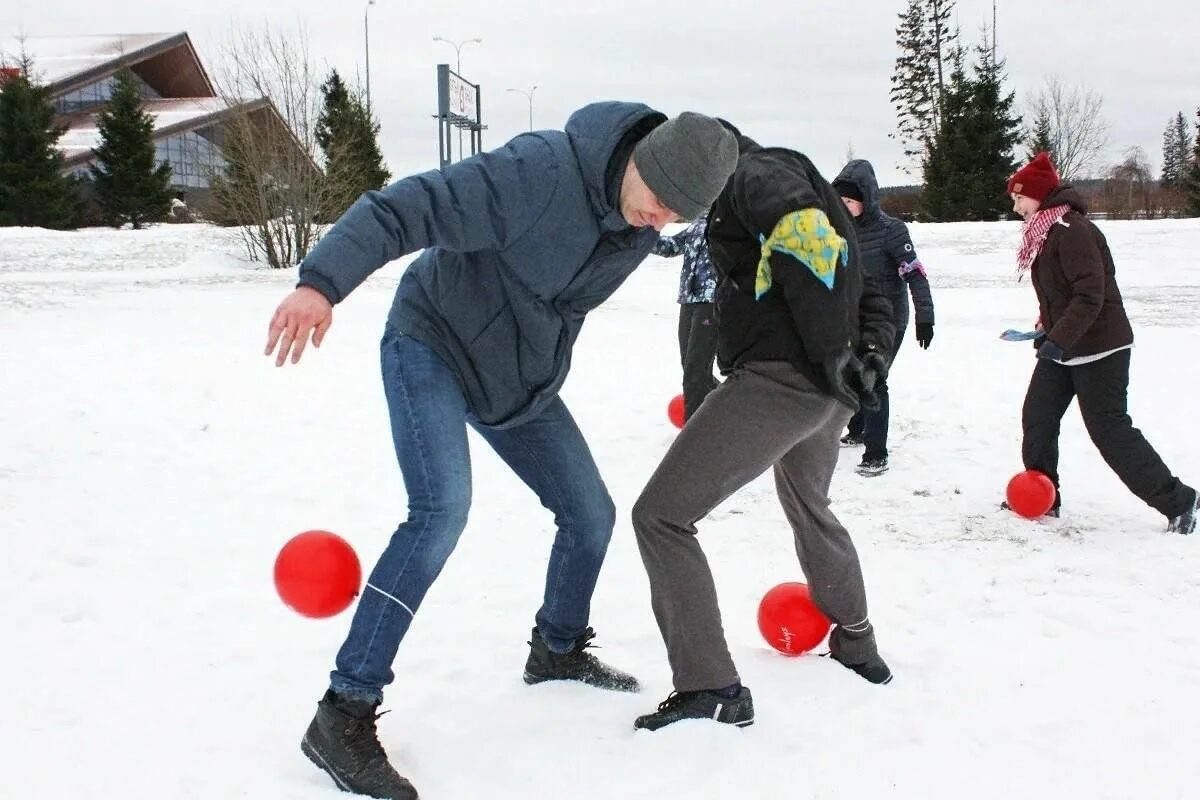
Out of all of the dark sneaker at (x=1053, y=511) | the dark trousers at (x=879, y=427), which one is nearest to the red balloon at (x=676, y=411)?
the dark trousers at (x=879, y=427)

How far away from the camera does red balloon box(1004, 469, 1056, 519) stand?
18.2 ft

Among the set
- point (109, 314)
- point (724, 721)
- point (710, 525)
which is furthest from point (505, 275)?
point (109, 314)

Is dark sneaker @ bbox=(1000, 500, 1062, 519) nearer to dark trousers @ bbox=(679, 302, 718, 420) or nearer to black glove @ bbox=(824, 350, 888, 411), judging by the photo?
dark trousers @ bbox=(679, 302, 718, 420)

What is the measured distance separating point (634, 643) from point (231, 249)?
21.1 m

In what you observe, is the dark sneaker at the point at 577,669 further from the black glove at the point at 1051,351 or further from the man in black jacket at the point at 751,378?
the black glove at the point at 1051,351

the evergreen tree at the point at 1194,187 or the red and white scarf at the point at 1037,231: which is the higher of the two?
the evergreen tree at the point at 1194,187

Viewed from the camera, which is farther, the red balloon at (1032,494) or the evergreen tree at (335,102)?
the evergreen tree at (335,102)

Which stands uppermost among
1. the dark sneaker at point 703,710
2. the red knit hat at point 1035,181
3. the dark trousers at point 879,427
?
the red knit hat at point 1035,181

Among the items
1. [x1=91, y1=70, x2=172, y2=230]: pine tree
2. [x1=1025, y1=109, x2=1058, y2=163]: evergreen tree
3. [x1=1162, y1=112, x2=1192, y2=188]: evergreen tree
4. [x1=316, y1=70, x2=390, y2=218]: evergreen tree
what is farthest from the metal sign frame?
[x1=1162, y1=112, x2=1192, y2=188]: evergreen tree

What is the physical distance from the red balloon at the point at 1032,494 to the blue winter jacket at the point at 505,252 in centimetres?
343

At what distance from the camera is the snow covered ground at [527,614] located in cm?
296

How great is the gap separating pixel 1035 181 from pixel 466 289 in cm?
390

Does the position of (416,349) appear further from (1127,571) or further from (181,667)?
(1127,571)

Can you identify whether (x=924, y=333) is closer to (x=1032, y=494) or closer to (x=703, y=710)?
(x=1032, y=494)
